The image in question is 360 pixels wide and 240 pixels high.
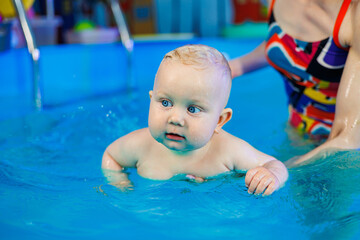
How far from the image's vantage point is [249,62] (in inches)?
73.3

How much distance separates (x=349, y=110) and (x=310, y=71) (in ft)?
1.19

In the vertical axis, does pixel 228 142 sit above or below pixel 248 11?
above

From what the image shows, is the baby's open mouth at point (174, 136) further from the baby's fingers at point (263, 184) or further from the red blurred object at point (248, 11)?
the red blurred object at point (248, 11)

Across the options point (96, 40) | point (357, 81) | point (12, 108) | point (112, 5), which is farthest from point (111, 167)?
point (96, 40)

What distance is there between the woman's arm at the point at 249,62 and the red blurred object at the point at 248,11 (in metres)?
4.53

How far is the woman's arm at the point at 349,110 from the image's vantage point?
1.34m

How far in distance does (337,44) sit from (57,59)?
2.31m

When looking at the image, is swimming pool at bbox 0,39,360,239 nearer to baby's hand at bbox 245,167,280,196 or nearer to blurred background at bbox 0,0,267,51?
baby's hand at bbox 245,167,280,196

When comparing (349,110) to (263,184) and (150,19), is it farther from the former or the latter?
(150,19)

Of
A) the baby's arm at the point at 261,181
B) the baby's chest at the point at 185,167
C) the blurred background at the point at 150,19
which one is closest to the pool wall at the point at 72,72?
the blurred background at the point at 150,19

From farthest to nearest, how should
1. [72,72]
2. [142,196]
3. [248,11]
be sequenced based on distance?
1. [248,11]
2. [72,72]
3. [142,196]

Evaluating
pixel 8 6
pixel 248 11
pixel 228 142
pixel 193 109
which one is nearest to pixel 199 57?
pixel 193 109

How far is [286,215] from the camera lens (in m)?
1.12

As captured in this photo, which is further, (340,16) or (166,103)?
(340,16)
